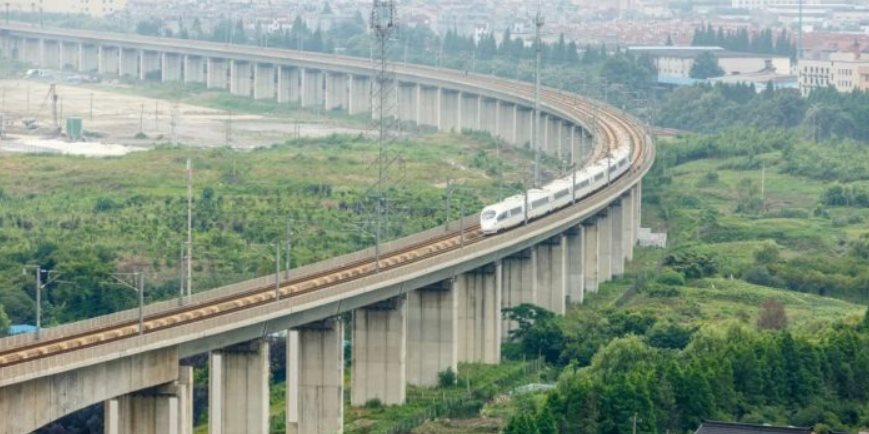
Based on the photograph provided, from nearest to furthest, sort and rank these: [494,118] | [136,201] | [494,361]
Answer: [494,361] → [136,201] → [494,118]

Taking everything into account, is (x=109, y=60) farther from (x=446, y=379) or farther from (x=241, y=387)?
(x=241, y=387)

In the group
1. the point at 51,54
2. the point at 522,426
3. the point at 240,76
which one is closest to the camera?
the point at 522,426

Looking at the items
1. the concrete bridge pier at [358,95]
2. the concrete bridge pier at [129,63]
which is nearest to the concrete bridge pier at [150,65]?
the concrete bridge pier at [129,63]

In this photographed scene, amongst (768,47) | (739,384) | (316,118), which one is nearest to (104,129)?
(316,118)

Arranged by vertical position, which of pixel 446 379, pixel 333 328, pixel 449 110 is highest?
pixel 333 328

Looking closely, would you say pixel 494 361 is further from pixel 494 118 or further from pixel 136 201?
pixel 494 118

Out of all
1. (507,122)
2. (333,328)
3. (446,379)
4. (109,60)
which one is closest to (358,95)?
(507,122)
